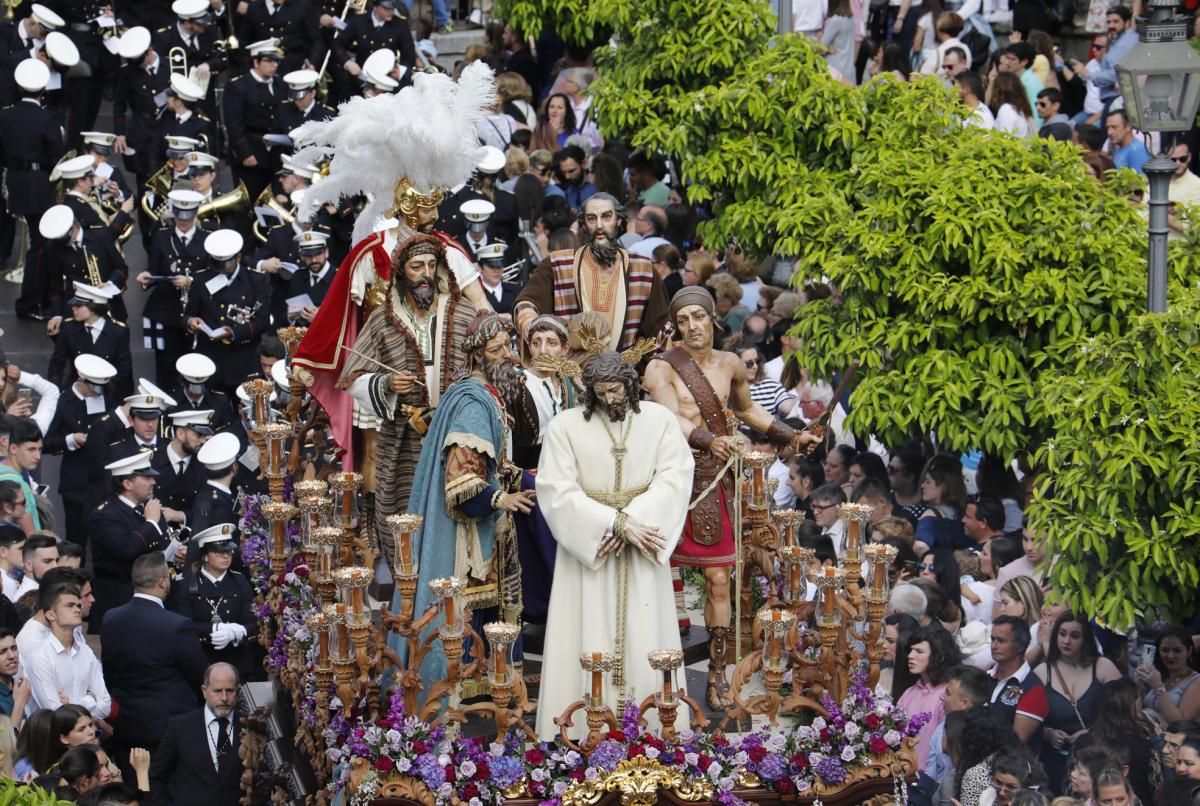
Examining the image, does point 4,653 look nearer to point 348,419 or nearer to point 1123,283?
point 348,419

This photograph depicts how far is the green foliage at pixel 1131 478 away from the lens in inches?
452

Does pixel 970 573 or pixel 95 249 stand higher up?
pixel 95 249

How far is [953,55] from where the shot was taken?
1998cm

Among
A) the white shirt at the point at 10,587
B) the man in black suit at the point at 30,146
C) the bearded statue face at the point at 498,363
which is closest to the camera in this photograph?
the bearded statue face at the point at 498,363

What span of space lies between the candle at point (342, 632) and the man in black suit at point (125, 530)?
4714 millimetres

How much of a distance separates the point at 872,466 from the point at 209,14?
1145cm

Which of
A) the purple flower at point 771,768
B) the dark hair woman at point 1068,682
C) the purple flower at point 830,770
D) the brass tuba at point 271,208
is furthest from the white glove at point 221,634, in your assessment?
the brass tuba at point 271,208

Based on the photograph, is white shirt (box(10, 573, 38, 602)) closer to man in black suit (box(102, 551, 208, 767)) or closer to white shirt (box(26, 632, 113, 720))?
man in black suit (box(102, 551, 208, 767))

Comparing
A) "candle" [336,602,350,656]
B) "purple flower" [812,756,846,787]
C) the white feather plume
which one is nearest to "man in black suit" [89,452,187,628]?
the white feather plume

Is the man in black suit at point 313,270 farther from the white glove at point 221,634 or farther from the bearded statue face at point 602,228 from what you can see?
the bearded statue face at point 602,228

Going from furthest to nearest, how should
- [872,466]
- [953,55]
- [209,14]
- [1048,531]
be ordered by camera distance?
[209,14]
[953,55]
[872,466]
[1048,531]

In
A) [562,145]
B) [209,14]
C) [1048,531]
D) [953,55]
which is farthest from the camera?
[209,14]

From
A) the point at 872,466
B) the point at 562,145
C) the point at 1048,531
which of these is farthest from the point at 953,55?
the point at 1048,531

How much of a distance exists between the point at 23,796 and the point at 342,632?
A: 95.5 inches
